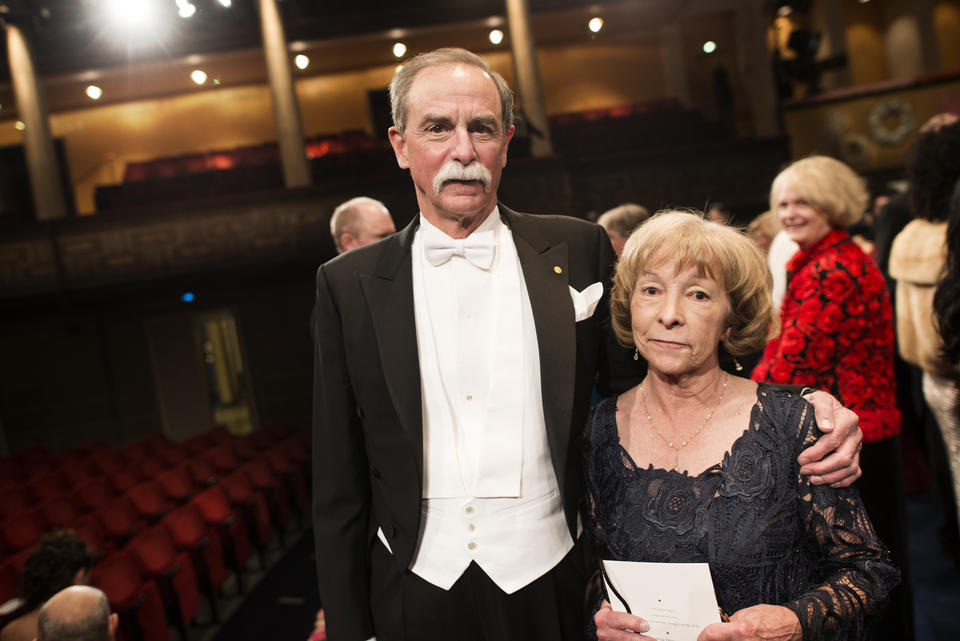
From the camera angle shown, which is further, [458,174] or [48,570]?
[48,570]

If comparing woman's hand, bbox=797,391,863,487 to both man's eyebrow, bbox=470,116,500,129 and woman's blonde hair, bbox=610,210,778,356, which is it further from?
man's eyebrow, bbox=470,116,500,129

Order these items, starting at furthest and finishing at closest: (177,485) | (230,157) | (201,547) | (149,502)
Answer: (230,157) → (177,485) → (149,502) → (201,547)

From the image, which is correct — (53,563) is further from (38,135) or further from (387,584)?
(38,135)

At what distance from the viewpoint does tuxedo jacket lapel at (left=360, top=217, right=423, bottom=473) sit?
1.47 metres

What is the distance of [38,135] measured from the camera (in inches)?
390

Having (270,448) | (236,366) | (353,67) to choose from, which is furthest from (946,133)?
(353,67)

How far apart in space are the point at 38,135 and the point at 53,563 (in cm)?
872

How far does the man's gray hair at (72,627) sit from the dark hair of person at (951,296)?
2695mm

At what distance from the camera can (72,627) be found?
98.0 inches

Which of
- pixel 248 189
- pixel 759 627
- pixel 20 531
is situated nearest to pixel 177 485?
pixel 20 531

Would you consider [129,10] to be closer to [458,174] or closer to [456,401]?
[458,174]

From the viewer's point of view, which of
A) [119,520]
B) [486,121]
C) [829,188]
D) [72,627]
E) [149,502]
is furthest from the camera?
[149,502]

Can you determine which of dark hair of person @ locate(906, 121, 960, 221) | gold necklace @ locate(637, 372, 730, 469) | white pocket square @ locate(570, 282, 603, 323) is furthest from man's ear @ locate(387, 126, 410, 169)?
dark hair of person @ locate(906, 121, 960, 221)

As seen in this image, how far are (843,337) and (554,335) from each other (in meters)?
1.13
